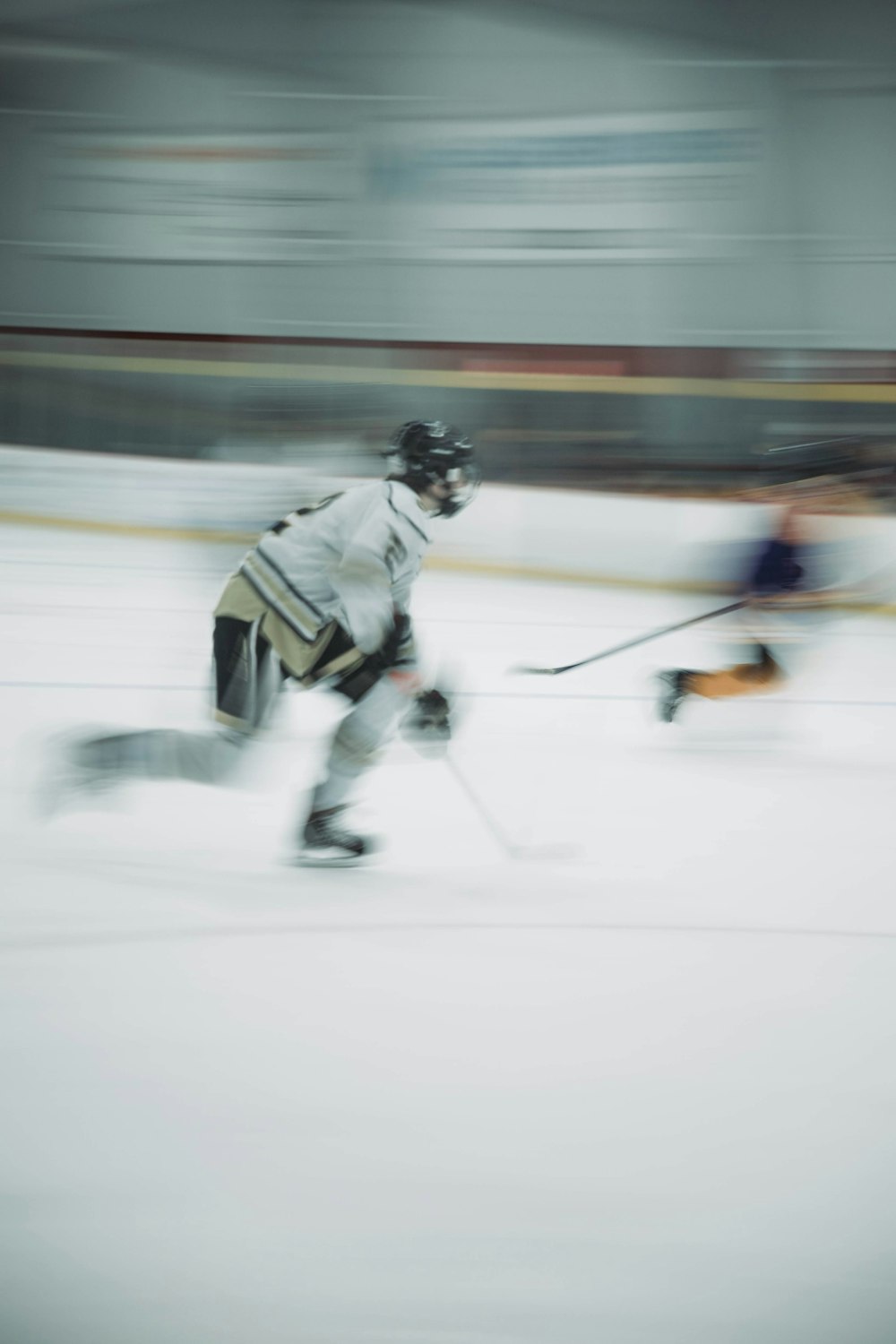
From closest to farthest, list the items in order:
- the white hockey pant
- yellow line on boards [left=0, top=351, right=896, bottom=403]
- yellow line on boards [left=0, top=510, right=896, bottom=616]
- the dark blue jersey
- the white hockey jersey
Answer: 1. the white hockey jersey
2. the white hockey pant
3. the dark blue jersey
4. yellow line on boards [left=0, top=510, right=896, bottom=616]
5. yellow line on boards [left=0, top=351, right=896, bottom=403]

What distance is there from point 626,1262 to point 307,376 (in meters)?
4.64

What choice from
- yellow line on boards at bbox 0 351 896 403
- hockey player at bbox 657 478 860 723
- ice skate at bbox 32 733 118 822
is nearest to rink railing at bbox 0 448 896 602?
yellow line on boards at bbox 0 351 896 403

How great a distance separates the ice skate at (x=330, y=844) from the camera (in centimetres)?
183

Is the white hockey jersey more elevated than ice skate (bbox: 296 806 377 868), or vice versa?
the white hockey jersey

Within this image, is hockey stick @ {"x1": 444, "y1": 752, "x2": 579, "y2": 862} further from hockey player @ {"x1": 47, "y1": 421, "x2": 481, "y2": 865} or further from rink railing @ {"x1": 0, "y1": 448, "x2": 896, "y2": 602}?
rink railing @ {"x1": 0, "y1": 448, "x2": 896, "y2": 602}

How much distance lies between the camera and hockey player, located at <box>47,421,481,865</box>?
1.67 m

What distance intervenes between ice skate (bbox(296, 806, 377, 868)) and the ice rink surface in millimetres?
41

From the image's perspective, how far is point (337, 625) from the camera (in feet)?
5.77

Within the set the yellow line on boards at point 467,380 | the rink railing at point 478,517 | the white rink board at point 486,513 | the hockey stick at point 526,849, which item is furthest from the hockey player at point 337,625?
the yellow line on boards at point 467,380

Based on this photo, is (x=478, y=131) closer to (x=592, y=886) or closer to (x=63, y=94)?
(x=63, y=94)

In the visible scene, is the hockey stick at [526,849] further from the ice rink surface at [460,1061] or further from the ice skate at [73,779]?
the ice skate at [73,779]

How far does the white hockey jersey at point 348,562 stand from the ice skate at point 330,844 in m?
0.32

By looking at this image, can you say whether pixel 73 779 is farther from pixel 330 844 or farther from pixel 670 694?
pixel 670 694

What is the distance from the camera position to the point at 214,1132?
3.70 ft
